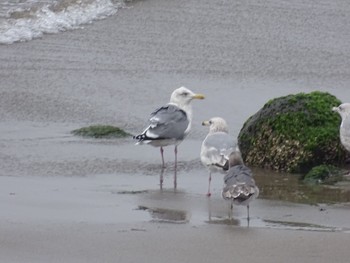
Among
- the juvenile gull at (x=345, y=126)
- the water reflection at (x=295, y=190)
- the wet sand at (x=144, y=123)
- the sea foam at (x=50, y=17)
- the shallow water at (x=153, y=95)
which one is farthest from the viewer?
the sea foam at (x=50, y=17)

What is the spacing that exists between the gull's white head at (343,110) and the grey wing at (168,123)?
4.77 ft

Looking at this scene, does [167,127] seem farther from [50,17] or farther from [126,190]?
[50,17]

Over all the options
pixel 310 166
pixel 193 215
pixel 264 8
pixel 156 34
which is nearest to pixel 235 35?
pixel 156 34

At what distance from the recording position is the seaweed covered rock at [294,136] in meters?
9.55

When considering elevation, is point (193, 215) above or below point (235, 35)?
below

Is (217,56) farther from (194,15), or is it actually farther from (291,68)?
(194,15)

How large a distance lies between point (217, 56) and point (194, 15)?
132 inches

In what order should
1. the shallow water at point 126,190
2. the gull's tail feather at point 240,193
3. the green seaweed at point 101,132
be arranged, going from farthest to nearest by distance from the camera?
the green seaweed at point 101,132
the shallow water at point 126,190
the gull's tail feather at point 240,193

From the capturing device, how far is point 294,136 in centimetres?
959

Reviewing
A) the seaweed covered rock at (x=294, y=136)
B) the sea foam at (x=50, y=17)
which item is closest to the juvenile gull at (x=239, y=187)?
the seaweed covered rock at (x=294, y=136)

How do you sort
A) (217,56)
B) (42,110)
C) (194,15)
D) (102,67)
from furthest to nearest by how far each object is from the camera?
(194,15) → (217,56) → (102,67) → (42,110)

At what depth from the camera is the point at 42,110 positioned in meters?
11.6

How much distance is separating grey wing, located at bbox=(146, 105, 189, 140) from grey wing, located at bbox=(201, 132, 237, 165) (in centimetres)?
73

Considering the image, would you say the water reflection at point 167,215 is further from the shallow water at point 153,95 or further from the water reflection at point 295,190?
the water reflection at point 295,190
